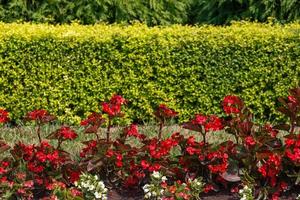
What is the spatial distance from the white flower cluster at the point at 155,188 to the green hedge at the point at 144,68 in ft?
9.55

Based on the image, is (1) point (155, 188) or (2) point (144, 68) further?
(2) point (144, 68)

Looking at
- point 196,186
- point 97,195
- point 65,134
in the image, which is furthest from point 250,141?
point 65,134

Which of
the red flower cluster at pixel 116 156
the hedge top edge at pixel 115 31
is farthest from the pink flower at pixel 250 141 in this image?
the hedge top edge at pixel 115 31

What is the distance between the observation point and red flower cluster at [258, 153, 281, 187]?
4.68 metres

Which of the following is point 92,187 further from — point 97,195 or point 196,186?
point 196,186

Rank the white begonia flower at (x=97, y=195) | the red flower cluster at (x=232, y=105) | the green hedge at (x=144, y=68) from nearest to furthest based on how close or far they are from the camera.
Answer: the white begonia flower at (x=97, y=195)
the red flower cluster at (x=232, y=105)
the green hedge at (x=144, y=68)

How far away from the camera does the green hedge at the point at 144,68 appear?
7.45m

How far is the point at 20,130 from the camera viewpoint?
7145 millimetres

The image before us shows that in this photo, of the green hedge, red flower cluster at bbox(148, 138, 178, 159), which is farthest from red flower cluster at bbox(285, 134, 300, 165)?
the green hedge

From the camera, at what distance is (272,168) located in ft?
15.5

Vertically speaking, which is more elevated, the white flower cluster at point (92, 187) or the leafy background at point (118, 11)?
the leafy background at point (118, 11)

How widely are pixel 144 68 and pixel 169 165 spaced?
2678mm

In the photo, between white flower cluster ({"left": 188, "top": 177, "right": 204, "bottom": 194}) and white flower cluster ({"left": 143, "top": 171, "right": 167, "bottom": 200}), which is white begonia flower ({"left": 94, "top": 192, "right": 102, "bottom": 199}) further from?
white flower cluster ({"left": 188, "top": 177, "right": 204, "bottom": 194})

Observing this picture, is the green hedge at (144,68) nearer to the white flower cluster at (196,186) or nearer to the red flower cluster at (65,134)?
the red flower cluster at (65,134)
